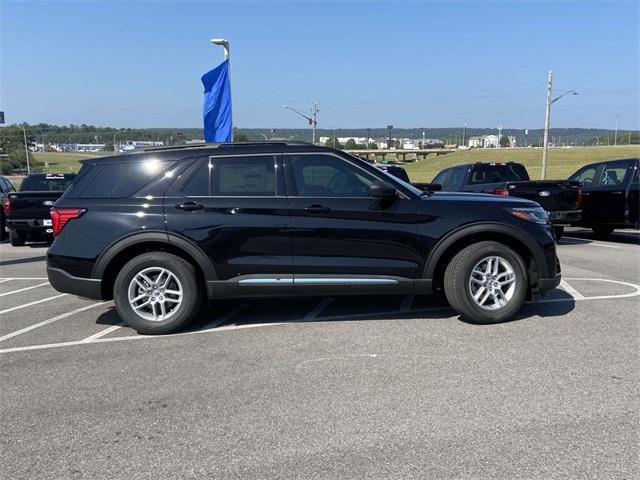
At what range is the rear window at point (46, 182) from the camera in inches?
557

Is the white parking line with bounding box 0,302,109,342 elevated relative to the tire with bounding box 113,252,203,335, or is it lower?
lower

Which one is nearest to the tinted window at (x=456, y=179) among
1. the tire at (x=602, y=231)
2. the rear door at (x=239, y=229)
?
the tire at (x=602, y=231)

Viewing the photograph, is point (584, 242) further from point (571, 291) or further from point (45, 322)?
point (45, 322)

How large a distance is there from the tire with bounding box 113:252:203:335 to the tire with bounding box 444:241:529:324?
253 centimetres

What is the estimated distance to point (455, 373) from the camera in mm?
4285

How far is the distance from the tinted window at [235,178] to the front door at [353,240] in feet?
0.96

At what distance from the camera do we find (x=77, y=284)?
5.46 meters

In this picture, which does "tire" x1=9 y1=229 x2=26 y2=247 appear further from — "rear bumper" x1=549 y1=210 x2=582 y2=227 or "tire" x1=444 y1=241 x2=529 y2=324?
"rear bumper" x1=549 y1=210 x2=582 y2=227

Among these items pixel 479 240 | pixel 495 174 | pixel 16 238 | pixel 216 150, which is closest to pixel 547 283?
pixel 479 240

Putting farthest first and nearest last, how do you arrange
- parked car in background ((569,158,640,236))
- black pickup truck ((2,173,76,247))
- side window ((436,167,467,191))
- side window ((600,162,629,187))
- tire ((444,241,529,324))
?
side window ((436,167,467,191)), side window ((600,162,629,187)), black pickup truck ((2,173,76,247)), parked car in background ((569,158,640,236)), tire ((444,241,529,324))

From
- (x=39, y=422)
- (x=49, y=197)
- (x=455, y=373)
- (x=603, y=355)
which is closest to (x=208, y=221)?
(x=39, y=422)

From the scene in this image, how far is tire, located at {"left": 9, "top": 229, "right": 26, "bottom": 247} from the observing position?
1276cm

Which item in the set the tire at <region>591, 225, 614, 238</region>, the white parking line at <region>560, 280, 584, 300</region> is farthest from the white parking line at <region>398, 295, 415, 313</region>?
the tire at <region>591, 225, 614, 238</region>

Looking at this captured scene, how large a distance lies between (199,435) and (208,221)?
7.97ft
